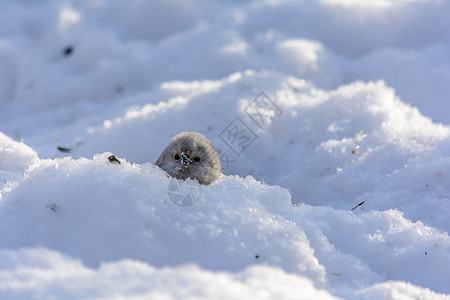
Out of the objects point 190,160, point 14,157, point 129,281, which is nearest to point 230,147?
point 190,160

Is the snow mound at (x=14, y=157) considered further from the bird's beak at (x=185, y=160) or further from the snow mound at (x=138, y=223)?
the bird's beak at (x=185, y=160)

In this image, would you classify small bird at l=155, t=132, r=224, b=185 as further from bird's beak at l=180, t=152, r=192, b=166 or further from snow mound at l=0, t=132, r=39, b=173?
snow mound at l=0, t=132, r=39, b=173

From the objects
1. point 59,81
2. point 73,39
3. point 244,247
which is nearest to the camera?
point 244,247

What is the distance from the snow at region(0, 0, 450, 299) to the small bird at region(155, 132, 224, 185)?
0.37m

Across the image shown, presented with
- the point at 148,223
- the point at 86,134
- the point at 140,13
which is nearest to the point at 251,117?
the point at 86,134

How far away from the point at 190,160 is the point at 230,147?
3.26 feet

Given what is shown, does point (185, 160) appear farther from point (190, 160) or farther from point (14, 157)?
point (14, 157)

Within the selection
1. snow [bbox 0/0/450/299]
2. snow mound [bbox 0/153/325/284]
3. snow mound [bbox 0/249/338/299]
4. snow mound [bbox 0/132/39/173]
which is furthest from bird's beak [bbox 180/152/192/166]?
snow mound [bbox 0/249/338/299]

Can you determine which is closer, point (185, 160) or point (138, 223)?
point (138, 223)

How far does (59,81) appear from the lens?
18.5 ft

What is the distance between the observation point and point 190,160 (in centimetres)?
344

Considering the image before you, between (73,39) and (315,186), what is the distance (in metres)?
3.87

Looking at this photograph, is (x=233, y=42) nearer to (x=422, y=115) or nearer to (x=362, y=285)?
(x=422, y=115)

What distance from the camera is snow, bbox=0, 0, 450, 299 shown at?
7.53 feet
